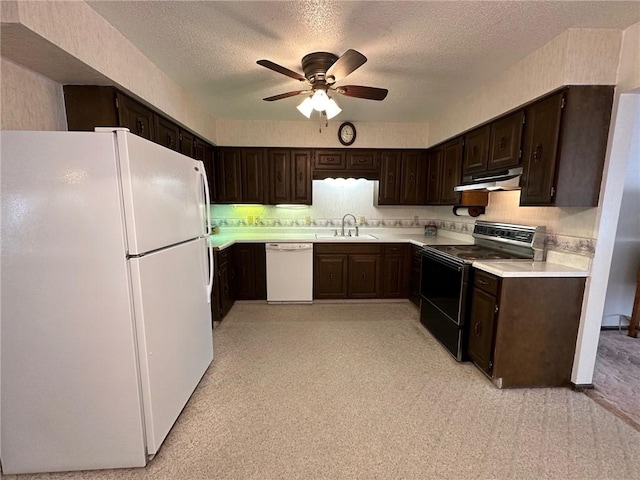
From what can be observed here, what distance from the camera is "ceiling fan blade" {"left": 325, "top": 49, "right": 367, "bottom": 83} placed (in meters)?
1.68

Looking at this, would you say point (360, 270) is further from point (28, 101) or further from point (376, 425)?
point (28, 101)

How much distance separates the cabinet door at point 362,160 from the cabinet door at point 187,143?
204 centimetres

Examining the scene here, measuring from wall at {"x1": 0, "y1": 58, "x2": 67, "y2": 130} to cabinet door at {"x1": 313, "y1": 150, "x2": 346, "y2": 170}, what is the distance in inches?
107

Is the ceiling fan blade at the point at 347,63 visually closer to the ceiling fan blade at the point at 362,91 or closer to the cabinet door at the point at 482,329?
the ceiling fan blade at the point at 362,91

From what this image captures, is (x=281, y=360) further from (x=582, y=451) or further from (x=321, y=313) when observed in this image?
(x=582, y=451)

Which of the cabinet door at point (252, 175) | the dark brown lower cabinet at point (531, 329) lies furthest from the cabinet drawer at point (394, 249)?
A: the cabinet door at point (252, 175)

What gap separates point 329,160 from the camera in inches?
158

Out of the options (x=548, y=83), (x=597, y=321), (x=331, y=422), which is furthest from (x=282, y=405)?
(x=548, y=83)

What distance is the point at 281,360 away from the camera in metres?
2.56

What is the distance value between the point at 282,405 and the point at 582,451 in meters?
1.82

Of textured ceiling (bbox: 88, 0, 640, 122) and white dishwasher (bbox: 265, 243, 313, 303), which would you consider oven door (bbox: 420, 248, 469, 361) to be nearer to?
white dishwasher (bbox: 265, 243, 313, 303)

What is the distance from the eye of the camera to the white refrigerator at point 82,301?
50.8 inches

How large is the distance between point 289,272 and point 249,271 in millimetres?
556

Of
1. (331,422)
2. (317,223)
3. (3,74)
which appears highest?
(3,74)
